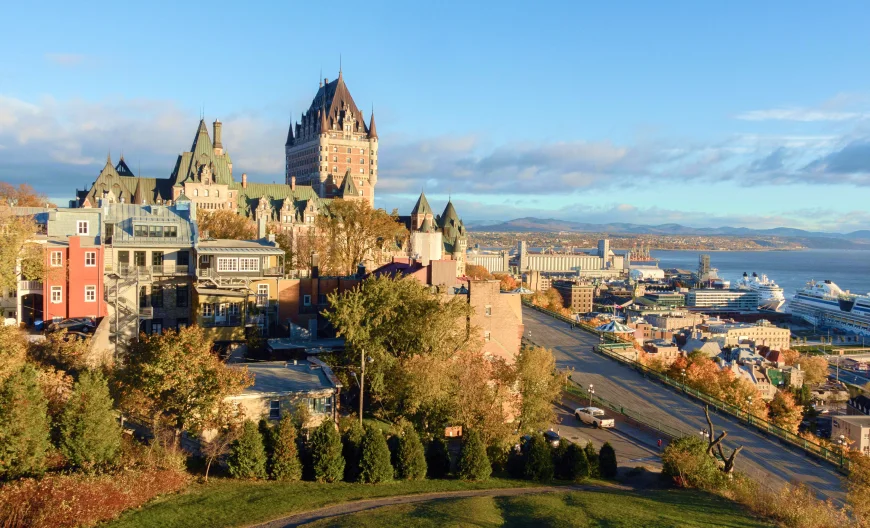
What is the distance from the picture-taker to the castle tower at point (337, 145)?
123438 millimetres

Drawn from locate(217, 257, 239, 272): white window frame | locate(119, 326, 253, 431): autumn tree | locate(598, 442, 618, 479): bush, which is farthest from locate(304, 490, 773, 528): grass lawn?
locate(217, 257, 239, 272): white window frame

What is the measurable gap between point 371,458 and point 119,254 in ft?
64.6

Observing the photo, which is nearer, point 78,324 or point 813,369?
point 78,324

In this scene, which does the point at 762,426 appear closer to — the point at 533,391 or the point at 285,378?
the point at 533,391

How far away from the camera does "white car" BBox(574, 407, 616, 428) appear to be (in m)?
36.1

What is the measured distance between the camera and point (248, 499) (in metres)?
20.4

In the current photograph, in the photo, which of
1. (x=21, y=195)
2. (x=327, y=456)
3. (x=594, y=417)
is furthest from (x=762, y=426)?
(x=21, y=195)

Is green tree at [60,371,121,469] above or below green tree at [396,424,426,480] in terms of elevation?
above

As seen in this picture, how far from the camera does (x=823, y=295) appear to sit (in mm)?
174875

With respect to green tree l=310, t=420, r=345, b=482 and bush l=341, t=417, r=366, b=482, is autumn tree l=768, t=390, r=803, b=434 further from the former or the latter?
green tree l=310, t=420, r=345, b=482

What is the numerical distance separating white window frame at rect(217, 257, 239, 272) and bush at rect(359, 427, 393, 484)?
16267 mm

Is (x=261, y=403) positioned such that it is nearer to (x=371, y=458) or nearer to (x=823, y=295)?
(x=371, y=458)

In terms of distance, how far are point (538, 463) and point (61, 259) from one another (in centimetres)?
2325

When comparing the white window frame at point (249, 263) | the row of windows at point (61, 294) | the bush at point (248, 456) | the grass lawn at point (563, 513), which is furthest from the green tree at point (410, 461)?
the row of windows at point (61, 294)
